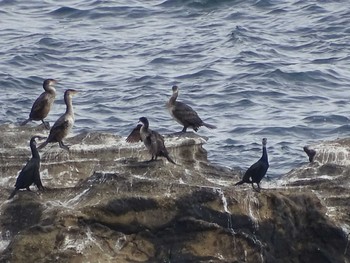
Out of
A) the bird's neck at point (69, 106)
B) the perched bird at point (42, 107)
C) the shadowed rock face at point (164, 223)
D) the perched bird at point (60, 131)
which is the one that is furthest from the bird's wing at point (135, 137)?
the perched bird at point (42, 107)

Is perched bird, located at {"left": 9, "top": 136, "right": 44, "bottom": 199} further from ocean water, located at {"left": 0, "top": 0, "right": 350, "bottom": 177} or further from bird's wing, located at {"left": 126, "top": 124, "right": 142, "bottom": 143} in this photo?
ocean water, located at {"left": 0, "top": 0, "right": 350, "bottom": 177}

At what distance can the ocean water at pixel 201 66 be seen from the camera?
2127cm

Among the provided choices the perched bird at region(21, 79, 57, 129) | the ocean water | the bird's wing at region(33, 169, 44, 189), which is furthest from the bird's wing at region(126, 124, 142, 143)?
the ocean water

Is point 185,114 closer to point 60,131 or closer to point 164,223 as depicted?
point 60,131

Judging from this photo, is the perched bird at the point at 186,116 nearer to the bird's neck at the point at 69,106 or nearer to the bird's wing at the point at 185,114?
the bird's wing at the point at 185,114

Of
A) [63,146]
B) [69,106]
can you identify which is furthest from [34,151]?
[69,106]

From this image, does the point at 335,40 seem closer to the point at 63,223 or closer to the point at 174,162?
the point at 174,162

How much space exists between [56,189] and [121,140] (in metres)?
2.23

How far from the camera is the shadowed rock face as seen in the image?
37.7 ft

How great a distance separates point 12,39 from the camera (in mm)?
29172

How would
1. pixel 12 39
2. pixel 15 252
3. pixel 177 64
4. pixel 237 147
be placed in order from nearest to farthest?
1. pixel 15 252
2. pixel 237 147
3. pixel 177 64
4. pixel 12 39

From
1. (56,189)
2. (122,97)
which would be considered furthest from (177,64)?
(56,189)

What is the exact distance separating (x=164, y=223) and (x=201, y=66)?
14.4 meters

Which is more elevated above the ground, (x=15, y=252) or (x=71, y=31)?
(x=15, y=252)
